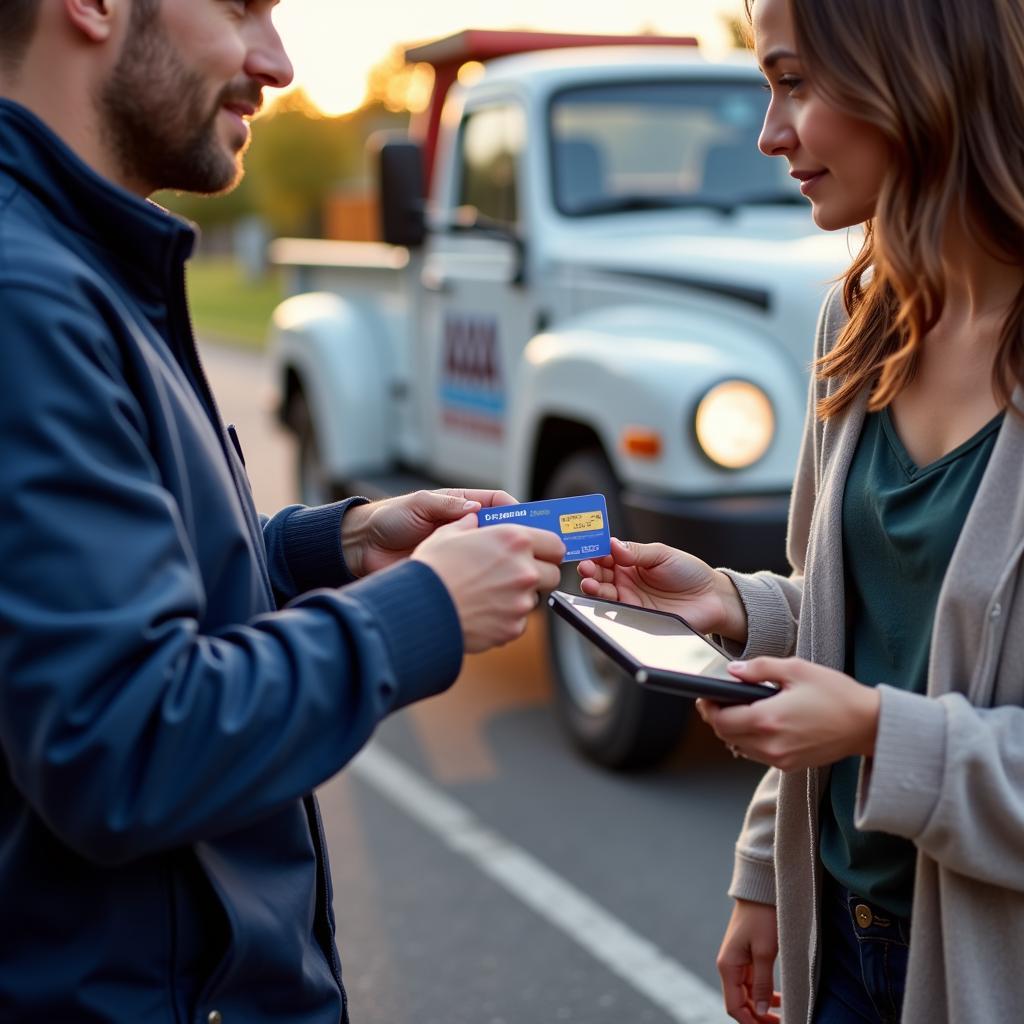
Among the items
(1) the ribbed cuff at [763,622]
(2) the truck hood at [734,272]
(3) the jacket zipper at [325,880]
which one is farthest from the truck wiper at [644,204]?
(3) the jacket zipper at [325,880]

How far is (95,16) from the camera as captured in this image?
1533mm

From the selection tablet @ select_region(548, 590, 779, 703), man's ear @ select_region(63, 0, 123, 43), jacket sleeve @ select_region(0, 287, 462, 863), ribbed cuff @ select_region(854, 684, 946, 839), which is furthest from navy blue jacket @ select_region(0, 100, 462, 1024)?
ribbed cuff @ select_region(854, 684, 946, 839)

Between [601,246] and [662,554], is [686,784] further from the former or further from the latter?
[662,554]

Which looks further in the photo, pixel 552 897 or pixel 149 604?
pixel 552 897

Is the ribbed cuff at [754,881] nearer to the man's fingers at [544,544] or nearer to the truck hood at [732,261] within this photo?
the man's fingers at [544,544]

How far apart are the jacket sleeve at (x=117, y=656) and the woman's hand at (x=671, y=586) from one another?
2.38 feet

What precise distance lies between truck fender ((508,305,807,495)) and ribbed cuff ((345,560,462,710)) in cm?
319

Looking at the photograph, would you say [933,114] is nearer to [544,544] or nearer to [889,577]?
[889,577]

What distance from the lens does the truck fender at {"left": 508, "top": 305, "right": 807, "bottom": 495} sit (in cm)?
466

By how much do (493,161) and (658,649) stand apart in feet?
16.3

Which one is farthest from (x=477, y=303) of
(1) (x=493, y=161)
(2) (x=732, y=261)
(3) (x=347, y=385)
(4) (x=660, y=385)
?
(4) (x=660, y=385)

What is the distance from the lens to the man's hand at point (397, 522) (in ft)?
6.75

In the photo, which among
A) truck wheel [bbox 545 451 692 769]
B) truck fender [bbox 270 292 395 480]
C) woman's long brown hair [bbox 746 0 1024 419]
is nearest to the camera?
woman's long brown hair [bbox 746 0 1024 419]

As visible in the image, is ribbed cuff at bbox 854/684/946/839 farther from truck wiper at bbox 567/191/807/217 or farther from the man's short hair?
truck wiper at bbox 567/191/807/217
